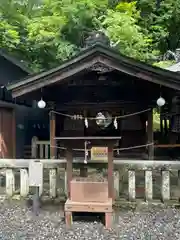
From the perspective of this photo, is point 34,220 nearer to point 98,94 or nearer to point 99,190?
point 99,190

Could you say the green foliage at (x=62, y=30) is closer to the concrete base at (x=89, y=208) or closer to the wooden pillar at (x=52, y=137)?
the wooden pillar at (x=52, y=137)

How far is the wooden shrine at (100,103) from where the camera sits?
589 centimetres

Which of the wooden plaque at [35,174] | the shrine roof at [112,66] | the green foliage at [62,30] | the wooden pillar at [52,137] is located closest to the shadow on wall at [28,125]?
the green foliage at [62,30]

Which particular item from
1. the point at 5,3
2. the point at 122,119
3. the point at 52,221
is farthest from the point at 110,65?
the point at 5,3

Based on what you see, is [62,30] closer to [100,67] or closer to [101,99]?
[101,99]

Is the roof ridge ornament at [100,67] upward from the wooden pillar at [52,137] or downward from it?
upward

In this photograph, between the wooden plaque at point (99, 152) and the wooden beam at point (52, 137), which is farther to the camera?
the wooden beam at point (52, 137)

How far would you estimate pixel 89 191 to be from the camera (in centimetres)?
585

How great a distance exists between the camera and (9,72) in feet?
42.2

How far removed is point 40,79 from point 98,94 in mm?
2662

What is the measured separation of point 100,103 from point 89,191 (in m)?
5.18

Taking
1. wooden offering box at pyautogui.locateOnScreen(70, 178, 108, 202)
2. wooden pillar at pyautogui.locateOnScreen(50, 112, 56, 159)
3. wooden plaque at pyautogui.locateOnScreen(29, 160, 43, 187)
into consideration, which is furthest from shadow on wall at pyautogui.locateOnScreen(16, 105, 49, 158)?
wooden offering box at pyautogui.locateOnScreen(70, 178, 108, 202)

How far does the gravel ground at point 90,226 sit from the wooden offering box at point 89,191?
48 cm

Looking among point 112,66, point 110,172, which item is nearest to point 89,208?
point 110,172
